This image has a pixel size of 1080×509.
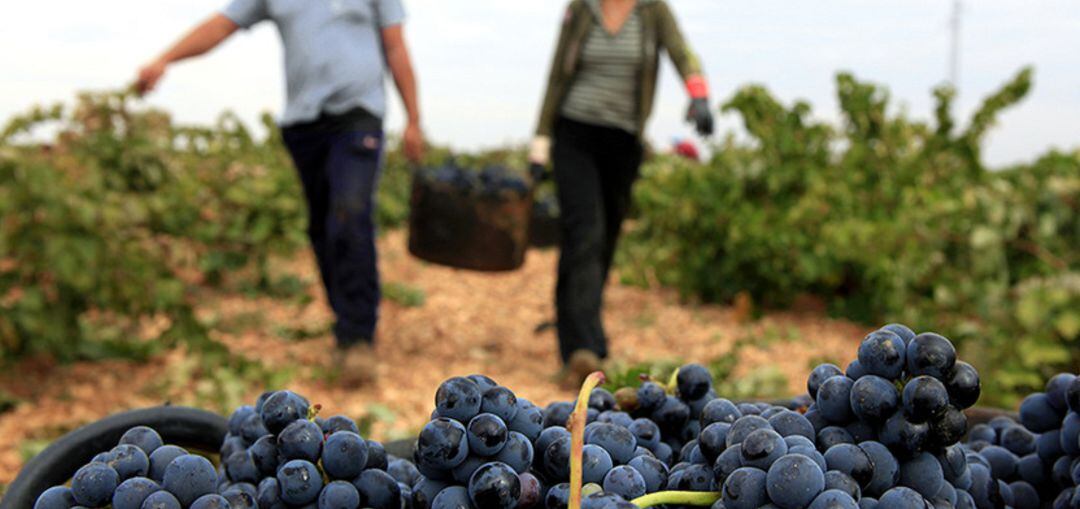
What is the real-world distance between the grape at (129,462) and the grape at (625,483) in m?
0.44

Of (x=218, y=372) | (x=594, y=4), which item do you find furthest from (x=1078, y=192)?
(x=218, y=372)

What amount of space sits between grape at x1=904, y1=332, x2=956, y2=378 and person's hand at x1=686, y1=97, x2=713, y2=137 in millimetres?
3803

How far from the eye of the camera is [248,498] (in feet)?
2.90

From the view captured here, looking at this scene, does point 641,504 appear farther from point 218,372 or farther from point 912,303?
point 912,303

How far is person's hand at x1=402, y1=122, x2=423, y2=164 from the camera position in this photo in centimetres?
502

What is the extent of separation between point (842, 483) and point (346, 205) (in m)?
3.83

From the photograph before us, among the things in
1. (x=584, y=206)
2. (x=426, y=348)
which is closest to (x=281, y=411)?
(x=584, y=206)

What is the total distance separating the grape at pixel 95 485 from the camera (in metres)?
0.89

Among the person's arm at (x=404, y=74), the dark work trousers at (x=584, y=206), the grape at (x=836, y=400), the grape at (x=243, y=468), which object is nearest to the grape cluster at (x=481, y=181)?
the person's arm at (x=404, y=74)

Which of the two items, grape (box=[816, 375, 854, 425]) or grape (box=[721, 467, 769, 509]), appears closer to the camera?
grape (box=[721, 467, 769, 509])

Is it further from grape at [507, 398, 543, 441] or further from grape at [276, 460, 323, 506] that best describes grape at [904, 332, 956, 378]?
grape at [276, 460, 323, 506]

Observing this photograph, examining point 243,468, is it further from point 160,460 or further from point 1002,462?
point 1002,462

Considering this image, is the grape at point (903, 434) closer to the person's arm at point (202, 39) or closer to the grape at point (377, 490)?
the grape at point (377, 490)

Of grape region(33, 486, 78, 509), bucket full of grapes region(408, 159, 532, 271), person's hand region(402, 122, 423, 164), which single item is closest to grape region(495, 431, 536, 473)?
grape region(33, 486, 78, 509)
